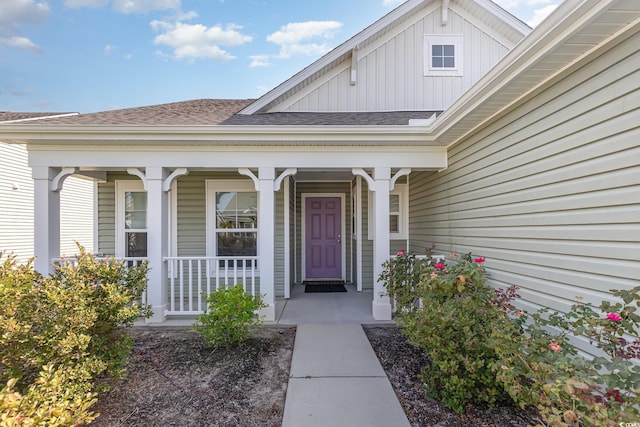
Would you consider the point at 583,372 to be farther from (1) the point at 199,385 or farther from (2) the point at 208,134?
(2) the point at 208,134

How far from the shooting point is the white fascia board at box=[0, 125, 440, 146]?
4.35 metres

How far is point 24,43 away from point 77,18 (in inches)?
211

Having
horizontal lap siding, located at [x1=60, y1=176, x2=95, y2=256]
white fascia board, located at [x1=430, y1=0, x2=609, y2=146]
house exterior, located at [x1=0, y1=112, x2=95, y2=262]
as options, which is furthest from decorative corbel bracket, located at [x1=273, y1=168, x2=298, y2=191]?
horizontal lap siding, located at [x1=60, y1=176, x2=95, y2=256]

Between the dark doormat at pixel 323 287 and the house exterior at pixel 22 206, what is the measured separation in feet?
19.5

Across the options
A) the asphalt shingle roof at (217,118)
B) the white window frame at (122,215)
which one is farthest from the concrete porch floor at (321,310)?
the asphalt shingle roof at (217,118)

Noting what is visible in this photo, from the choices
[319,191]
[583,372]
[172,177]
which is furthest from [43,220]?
[583,372]

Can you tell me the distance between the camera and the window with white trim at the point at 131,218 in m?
6.34

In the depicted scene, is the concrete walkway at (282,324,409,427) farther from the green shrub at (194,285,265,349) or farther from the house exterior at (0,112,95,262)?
the house exterior at (0,112,95,262)

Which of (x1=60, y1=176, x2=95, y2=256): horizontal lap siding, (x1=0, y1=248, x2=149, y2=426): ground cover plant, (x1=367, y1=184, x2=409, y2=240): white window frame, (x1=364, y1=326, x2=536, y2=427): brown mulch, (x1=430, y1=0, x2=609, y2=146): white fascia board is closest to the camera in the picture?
(x1=430, y1=0, x2=609, y2=146): white fascia board

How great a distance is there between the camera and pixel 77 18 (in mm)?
9289

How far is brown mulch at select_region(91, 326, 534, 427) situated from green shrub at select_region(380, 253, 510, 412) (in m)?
0.15

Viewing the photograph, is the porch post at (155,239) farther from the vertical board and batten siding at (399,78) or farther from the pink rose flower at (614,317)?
the pink rose flower at (614,317)

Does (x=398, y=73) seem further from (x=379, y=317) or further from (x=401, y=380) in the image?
(x=401, y=380)

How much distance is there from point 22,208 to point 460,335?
11971 millimetres
